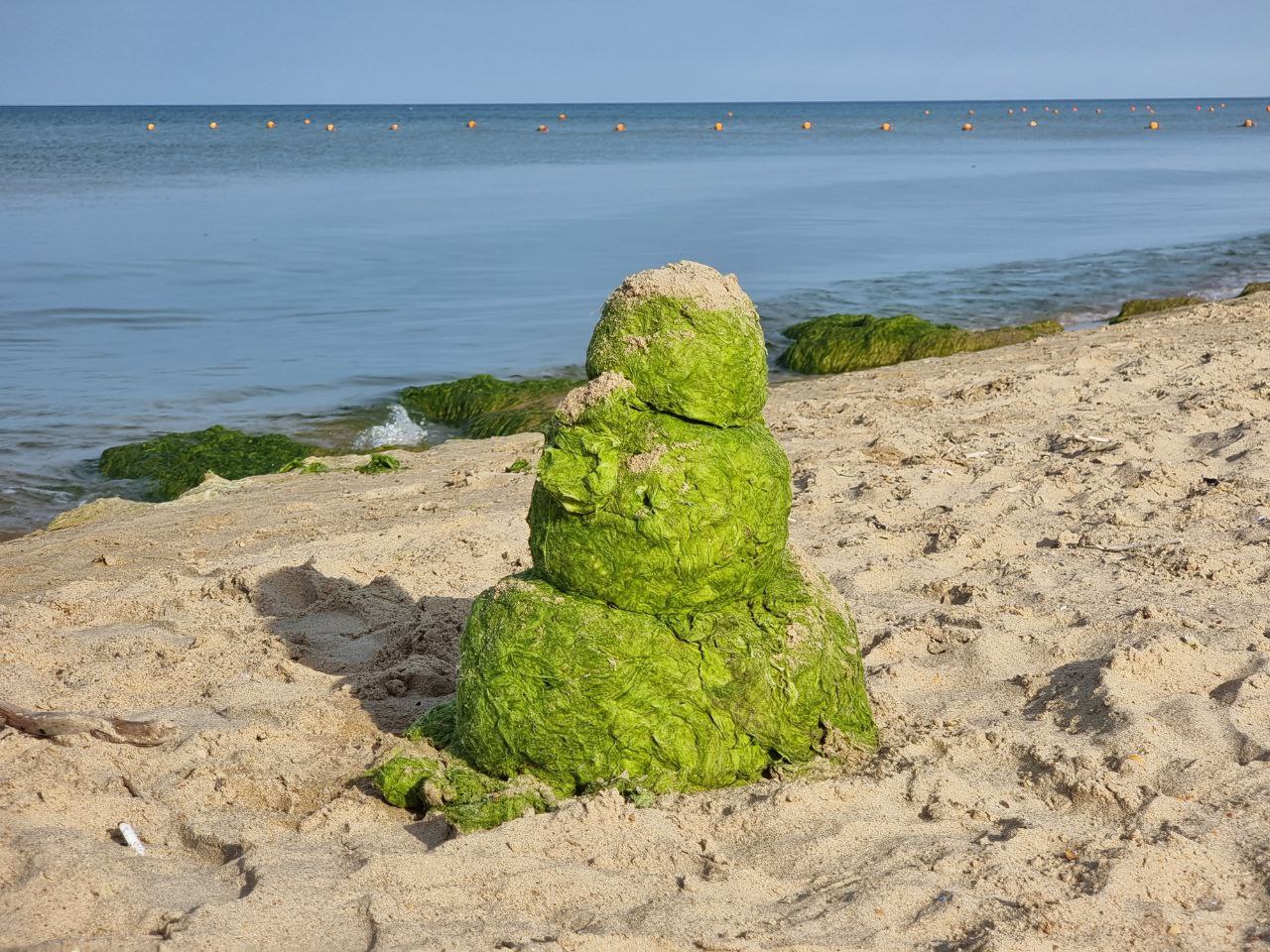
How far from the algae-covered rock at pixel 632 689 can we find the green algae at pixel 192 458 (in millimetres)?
7040

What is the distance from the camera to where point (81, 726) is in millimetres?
4309

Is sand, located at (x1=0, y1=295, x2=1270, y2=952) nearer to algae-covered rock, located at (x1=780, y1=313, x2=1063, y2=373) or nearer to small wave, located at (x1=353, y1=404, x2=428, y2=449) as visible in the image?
small wave, located at (x1=353, y1=404, x2=428, y2=449)

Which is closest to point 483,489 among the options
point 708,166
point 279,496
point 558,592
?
Answer: point 279,496

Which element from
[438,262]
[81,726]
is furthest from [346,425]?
[438,262]

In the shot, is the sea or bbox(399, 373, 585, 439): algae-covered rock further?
the sea

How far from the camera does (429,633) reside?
17.5 feet

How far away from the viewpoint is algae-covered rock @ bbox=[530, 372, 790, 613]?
3.63 meters

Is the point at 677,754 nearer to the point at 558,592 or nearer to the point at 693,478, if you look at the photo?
the point at 558,592

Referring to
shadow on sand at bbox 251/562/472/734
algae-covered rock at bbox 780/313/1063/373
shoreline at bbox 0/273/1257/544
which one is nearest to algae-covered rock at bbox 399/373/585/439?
shoreline at bbox 0/273/1257/544

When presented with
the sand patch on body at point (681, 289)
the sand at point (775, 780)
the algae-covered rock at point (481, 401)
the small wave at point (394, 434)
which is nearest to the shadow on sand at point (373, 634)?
the sand at point (775, 780)

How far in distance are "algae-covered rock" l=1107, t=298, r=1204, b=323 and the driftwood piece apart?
1459cm

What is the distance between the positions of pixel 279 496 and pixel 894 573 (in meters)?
4.78

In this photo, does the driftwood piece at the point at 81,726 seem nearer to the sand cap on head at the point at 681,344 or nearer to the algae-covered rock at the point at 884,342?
the sand cap on head at the point at 681,344

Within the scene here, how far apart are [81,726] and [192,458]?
6813 millimetres
